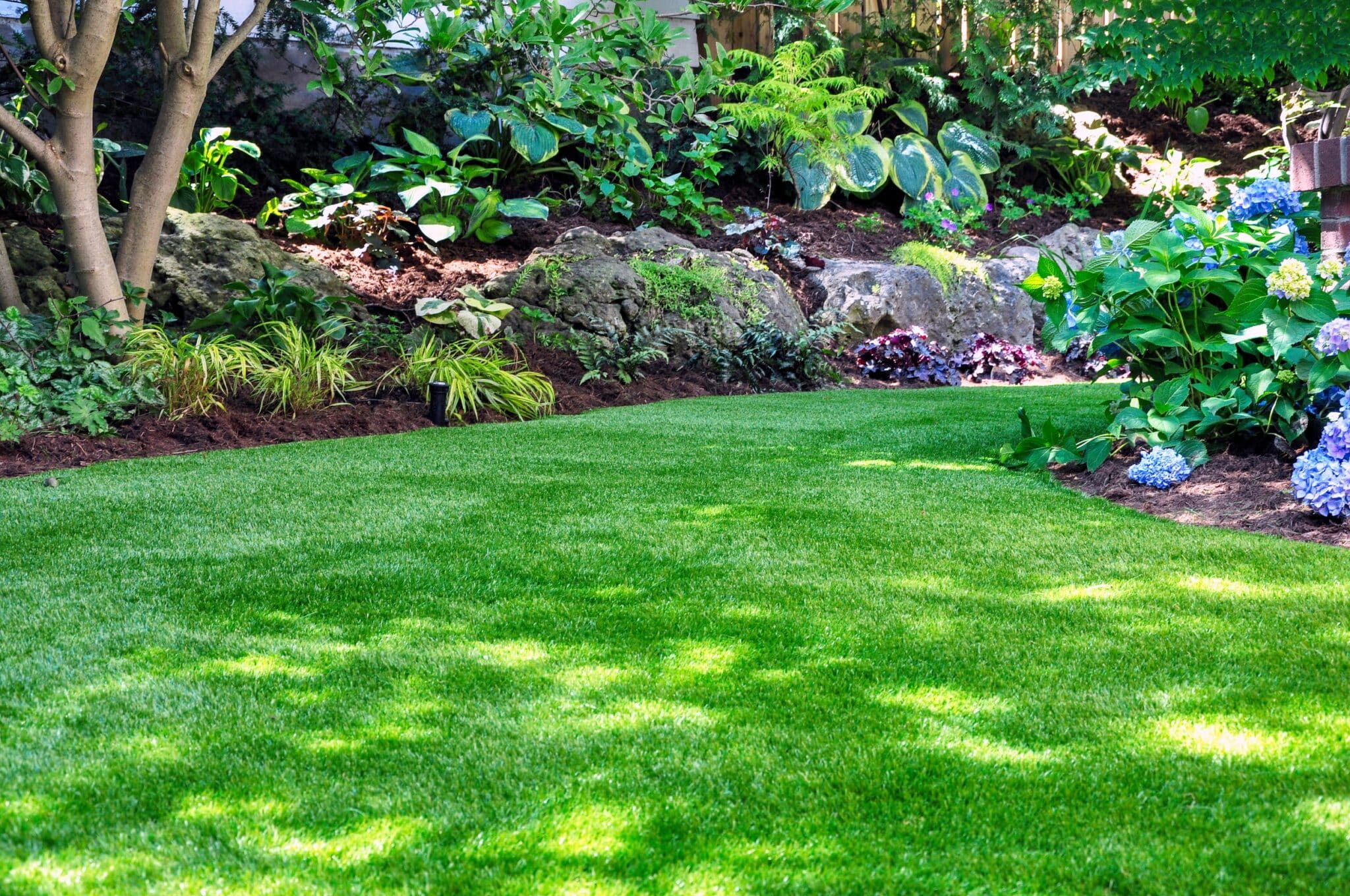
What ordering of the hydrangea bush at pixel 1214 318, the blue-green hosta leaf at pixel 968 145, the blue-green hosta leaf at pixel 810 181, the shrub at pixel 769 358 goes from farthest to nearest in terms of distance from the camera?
the blue-green hosta leaf at pixel 968 145
the blue-green hosta leaf at pixel 810 181
the shrub at pixel 769 358
the hydrangea bush at pixel 1214 318

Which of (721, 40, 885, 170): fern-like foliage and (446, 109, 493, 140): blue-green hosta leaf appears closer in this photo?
(446, 109, 493, 140): blue-green hosta leaf

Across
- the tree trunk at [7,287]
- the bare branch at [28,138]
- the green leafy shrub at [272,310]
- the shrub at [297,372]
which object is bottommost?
the shrub at [297,372]

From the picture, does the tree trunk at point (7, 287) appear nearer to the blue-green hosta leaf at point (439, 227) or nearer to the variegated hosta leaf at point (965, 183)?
the blue-green hosta leaf at point (439, 227)

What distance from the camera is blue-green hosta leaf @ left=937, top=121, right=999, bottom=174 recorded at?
1123 cm

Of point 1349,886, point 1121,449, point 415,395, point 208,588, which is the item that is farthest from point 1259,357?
point 415,395

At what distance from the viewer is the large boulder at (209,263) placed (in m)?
6.70

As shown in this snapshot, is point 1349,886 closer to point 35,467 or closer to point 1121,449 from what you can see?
point 1121,449

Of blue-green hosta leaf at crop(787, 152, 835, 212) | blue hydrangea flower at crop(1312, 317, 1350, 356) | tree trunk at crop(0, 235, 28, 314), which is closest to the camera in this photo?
blue hydrangea flower at crop(1312, 317, 1350, 356)

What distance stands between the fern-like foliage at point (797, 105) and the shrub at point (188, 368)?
5649 millimetres

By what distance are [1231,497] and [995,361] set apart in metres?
5.20

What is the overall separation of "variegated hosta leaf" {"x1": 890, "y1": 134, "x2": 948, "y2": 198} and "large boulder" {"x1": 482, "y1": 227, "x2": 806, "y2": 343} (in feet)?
8.96

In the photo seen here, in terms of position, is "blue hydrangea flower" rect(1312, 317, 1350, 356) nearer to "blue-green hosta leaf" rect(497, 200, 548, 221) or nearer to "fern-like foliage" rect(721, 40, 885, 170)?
"blue-green hosta leaf" rect(497, 200, 548, 221)

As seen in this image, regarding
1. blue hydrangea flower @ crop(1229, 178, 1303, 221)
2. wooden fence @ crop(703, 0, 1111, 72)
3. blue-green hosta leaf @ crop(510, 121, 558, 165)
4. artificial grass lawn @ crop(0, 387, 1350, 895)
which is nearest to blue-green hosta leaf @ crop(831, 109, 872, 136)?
wooden fence @ crop(703, 0, 1111, 72)

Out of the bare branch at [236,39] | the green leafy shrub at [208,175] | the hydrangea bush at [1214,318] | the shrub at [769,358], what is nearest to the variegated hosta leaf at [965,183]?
the shrub at [769,358]
